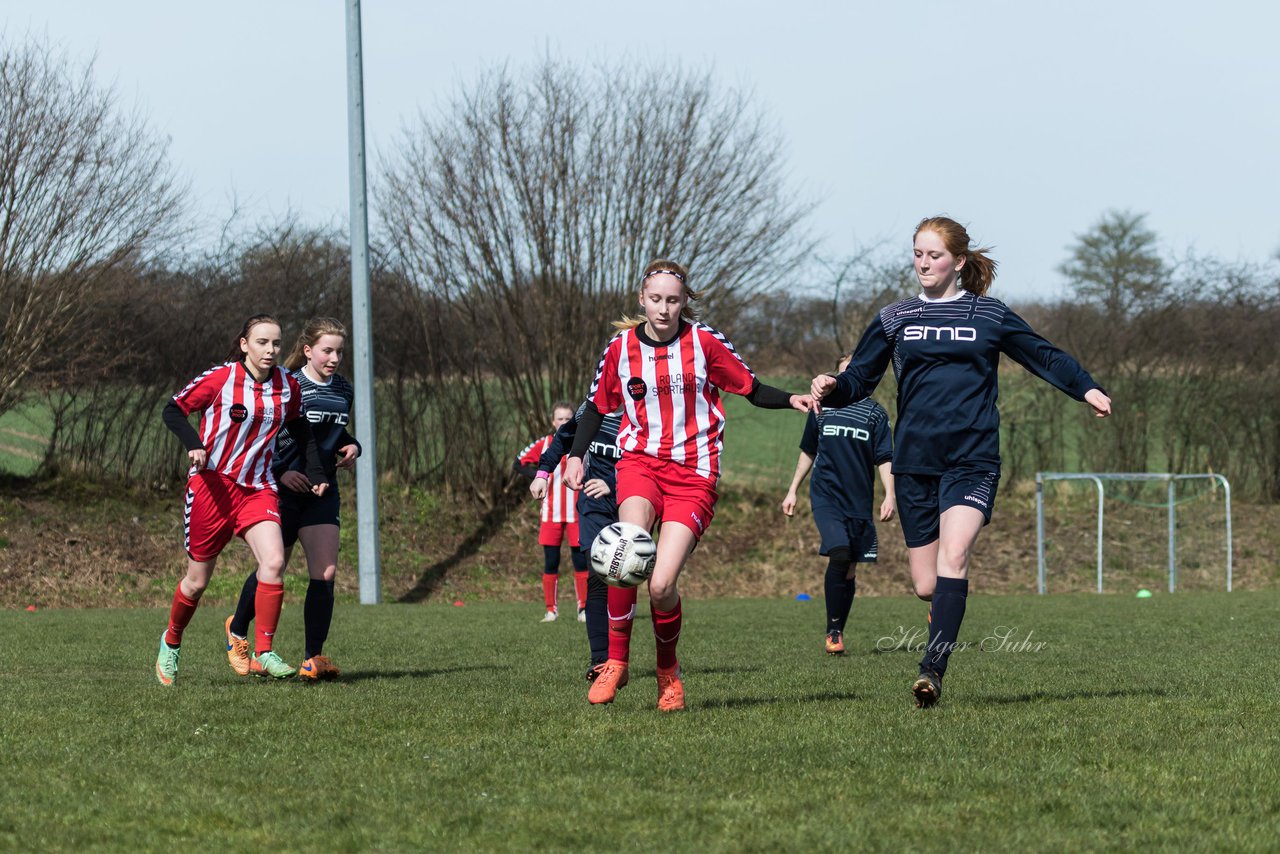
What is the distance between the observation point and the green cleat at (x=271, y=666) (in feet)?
23.0

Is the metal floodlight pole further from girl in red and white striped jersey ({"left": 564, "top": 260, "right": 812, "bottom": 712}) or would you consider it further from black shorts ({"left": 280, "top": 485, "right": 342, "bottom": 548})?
girl in red and white striped jersey ({"left": 564, "top": 260, "right": 812, "bottom": 712})

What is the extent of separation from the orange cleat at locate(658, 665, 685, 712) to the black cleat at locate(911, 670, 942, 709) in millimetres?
916

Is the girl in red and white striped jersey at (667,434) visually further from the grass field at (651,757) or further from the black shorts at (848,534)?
the black shorts at (848,534)

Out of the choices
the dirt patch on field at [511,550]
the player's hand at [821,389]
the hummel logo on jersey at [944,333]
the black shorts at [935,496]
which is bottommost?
the dirt patch on field at [511,550]

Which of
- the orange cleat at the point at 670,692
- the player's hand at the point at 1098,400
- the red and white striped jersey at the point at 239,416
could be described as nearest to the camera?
the player's hand at the point at 1098,400

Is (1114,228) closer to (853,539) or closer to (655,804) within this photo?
(853,539)

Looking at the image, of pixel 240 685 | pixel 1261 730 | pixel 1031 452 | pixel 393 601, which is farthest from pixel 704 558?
pixel 1261 730

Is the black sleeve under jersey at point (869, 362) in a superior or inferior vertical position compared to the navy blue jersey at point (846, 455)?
superior

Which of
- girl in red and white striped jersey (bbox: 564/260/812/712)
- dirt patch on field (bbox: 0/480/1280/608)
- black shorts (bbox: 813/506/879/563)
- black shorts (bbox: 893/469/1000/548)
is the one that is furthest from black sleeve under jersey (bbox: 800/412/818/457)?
dirt patch on field (bbox: 0/480/1280/608)

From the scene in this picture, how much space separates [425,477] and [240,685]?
14631mm

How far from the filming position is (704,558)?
1972 cm

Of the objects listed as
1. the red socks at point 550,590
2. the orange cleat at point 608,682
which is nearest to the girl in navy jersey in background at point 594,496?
the orange cleat at point 608,682

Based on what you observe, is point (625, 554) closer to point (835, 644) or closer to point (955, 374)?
point (955, 374)

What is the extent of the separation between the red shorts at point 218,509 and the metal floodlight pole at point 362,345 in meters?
9.42
